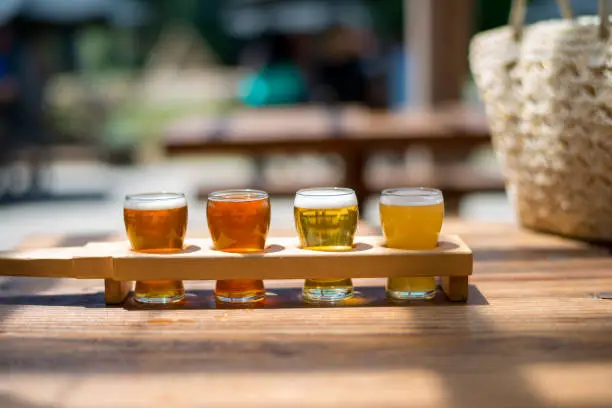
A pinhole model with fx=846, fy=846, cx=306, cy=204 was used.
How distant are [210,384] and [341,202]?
0.35m

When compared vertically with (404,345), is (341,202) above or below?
above

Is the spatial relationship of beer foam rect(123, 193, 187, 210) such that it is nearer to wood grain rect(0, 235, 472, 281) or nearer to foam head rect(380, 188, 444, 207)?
wood grain rect(0, 235, 472, 281)

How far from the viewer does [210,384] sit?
804mm

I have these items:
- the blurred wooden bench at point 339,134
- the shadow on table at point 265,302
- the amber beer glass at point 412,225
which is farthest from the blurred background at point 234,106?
the amber beer glass at point 412,225

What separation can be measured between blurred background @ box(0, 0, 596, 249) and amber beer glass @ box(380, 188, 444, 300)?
2.19 feet

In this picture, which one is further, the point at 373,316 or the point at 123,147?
the point at 123,147

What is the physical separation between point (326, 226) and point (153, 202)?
0.22 meters

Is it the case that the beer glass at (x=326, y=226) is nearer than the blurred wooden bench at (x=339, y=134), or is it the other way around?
the beer glass at (x=326, y=226)

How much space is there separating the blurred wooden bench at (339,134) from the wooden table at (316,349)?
176cm

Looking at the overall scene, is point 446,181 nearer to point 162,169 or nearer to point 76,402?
point 76,402

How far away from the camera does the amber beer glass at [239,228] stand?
3.53 feet

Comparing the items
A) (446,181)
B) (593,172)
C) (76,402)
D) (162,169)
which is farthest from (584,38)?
(162,169)

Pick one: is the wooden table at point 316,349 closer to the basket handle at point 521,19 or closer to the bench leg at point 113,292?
the bench leg at point 113,292

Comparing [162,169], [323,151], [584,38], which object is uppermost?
[584,38]
